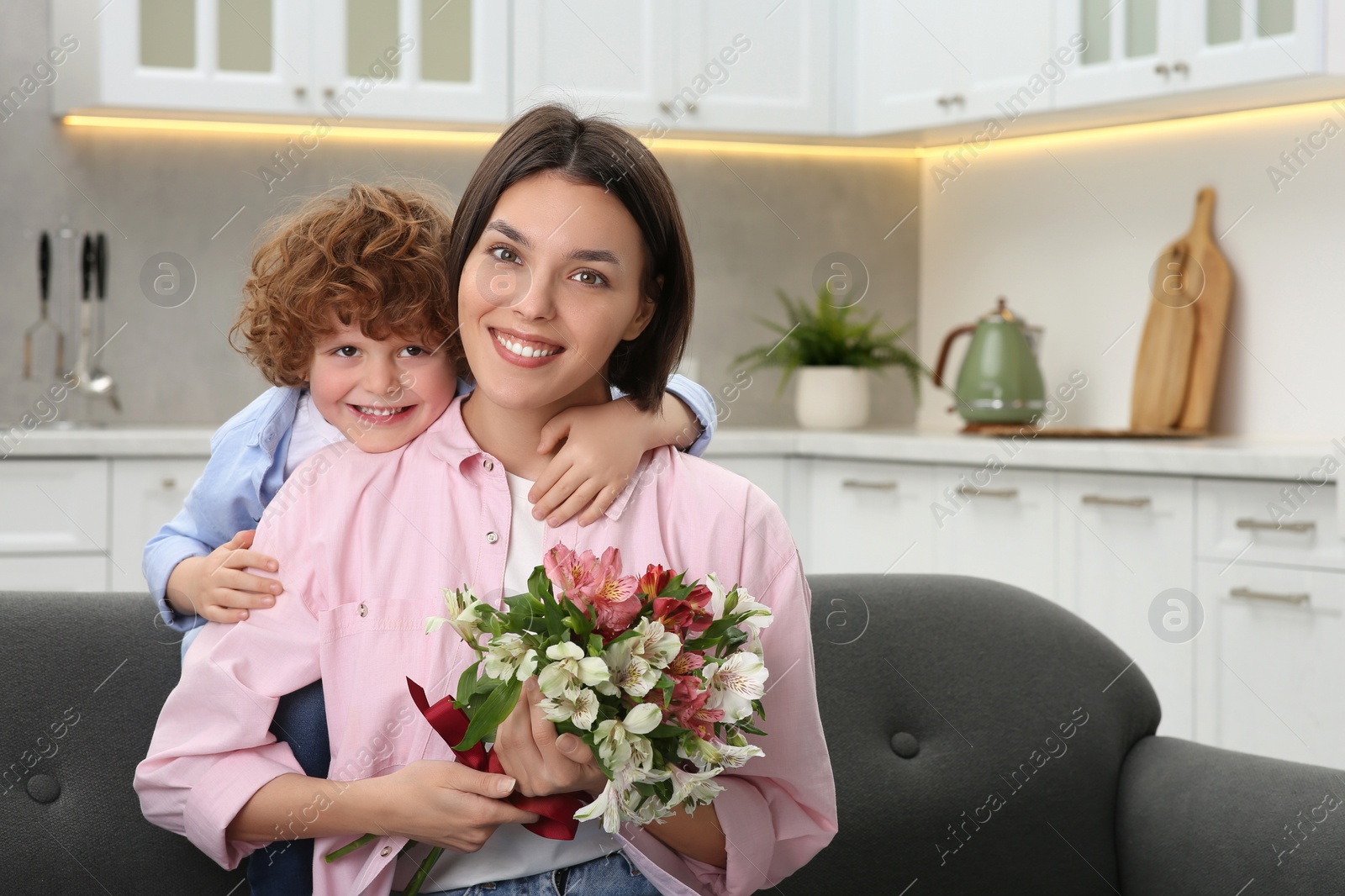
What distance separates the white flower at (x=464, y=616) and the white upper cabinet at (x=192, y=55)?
265 cm

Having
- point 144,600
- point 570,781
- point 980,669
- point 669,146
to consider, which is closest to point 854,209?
point 669,146

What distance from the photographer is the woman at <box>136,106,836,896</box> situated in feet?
3.80

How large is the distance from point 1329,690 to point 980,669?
1142 mm

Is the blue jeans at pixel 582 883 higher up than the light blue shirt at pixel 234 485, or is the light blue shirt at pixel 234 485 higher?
the light blue shirt at pixel 234 485

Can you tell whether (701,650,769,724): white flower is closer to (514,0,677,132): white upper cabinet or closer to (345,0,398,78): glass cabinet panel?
(514,0,677,132): white upper cabinet

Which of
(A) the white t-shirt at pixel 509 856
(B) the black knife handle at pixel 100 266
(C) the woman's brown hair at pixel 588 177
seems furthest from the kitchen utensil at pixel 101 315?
(A) the white t-shirt at pixel 509 856

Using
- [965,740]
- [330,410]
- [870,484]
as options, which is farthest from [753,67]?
[330,410]

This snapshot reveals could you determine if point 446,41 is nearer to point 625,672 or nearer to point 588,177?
point 588,177

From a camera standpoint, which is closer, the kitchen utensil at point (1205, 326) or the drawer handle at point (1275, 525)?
the drawer handle at point (1275, 525)

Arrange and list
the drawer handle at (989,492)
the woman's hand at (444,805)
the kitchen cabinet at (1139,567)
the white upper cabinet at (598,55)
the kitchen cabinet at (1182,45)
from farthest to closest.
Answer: the white upper cabinet at (598,55) → the drawer handle at (989,492) → the kitchen cabinet at (1182,45) → the kitchen cabinet at (1139,567) → the woman's hand at (444,805)

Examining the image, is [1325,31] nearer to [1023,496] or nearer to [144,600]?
[1023,496]

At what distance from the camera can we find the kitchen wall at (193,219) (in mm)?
3518

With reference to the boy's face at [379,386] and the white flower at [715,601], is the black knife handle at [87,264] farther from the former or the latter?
the white flower at [715,601]

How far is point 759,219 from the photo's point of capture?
4188mm
